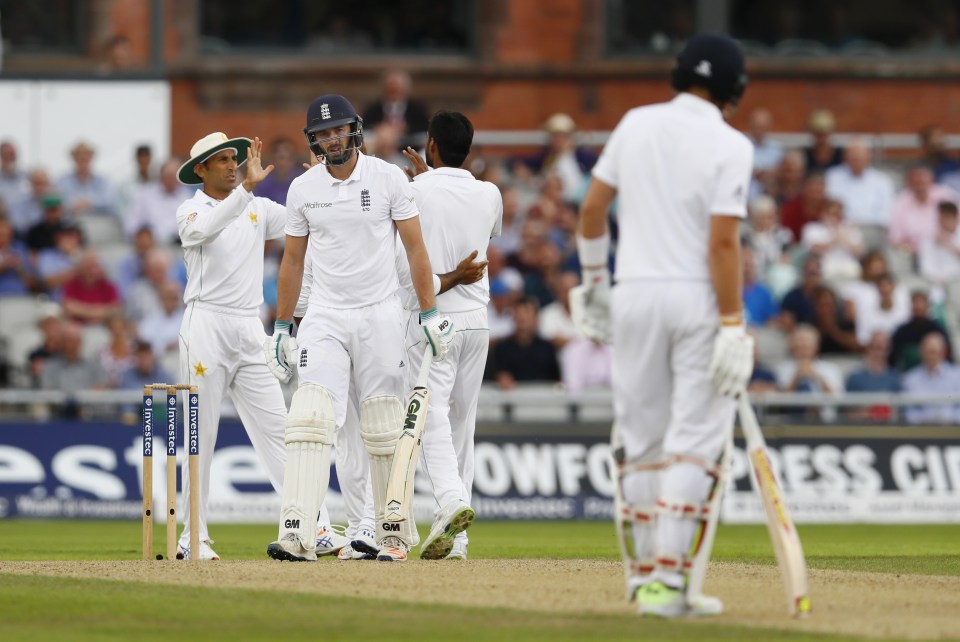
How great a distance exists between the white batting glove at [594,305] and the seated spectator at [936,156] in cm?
1547

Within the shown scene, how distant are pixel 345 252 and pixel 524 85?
15083mm

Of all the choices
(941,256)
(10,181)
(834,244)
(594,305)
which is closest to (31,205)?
(10,181)

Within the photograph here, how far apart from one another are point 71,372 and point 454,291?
8.03 m

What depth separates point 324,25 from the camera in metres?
24.7

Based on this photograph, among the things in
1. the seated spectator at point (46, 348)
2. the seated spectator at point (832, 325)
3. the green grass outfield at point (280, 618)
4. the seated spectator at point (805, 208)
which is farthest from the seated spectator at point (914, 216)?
the green grass outfield at point (280, 618)

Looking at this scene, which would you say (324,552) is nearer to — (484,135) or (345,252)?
(345,252)

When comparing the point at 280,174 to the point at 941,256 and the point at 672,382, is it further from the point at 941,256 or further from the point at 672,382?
the point at 672,382

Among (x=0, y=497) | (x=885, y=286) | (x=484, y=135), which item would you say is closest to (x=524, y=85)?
(x=484, y=135)

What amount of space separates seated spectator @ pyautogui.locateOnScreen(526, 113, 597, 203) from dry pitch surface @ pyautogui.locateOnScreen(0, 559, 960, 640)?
445 inches

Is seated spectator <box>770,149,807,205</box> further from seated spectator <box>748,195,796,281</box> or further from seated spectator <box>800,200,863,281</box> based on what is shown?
seated spectator <box>748,195,796,281</box>

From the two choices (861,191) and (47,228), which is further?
(861,191)

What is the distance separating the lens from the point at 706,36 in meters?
8.02

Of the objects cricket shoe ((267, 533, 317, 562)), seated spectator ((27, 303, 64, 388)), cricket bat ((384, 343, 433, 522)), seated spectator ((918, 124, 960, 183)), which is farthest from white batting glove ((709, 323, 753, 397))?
seated spectator ((918, 124, 960, 183))

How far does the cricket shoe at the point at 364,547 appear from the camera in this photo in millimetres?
10539
